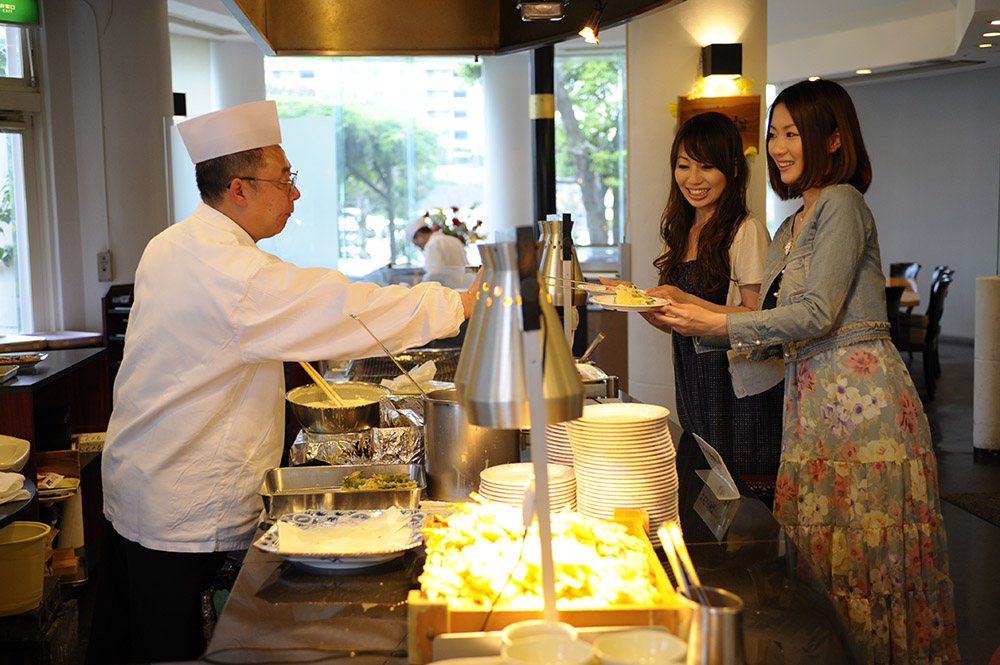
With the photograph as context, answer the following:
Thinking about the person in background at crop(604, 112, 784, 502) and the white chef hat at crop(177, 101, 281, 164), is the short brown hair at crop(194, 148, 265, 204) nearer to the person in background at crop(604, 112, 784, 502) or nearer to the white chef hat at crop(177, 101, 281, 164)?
the white chef hat at crop(177, 101, 281, 164)

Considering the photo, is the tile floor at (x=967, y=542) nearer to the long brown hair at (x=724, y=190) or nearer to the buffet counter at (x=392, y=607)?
the long brown hair at (x=724, y=190)

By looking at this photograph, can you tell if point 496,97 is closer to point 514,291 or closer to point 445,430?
point 445,430

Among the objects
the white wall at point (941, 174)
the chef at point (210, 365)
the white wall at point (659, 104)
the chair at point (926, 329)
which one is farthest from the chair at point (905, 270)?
the chef at point (210, 365)

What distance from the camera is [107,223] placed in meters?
6.17

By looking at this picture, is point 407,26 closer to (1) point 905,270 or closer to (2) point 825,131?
(2) point 825,131

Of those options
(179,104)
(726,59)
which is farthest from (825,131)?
(179,104)

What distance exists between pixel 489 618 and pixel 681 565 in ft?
0.87

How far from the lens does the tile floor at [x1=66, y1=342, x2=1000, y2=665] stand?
306 centimetres

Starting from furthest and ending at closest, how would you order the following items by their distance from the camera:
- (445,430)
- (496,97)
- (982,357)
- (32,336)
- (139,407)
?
(496,97)
(32,336)
(982,357)
(139,407)
(445,430)

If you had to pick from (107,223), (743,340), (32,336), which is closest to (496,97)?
(107,223)

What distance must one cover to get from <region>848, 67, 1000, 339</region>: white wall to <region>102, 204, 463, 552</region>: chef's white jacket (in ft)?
34.0

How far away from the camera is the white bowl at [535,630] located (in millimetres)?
974

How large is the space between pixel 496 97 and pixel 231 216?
331 inches

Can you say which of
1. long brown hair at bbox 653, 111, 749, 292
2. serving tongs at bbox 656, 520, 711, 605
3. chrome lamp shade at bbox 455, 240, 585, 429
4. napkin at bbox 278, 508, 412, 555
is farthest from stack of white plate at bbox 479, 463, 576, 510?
long brown hair at bbox 653, 111, 749, 292
